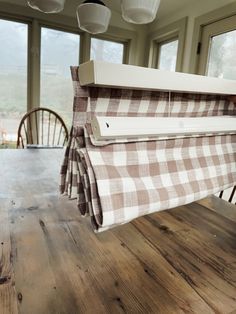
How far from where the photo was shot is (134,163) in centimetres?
51

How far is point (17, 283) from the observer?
45 cm

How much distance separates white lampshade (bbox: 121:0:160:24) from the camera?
1000 mm

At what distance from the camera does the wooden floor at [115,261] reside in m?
0.42

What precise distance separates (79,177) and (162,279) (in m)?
0.26

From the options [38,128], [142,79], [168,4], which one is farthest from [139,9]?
[38,128]

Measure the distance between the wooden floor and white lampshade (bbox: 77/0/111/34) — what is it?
0.87 metres

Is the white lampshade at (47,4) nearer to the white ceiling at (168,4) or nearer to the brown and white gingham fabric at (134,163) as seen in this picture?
the brown and white gingham fabric at (134,163)

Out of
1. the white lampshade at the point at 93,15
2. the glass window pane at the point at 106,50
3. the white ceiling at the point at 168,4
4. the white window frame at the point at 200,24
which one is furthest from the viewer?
the glass window pane at the point at 106,50

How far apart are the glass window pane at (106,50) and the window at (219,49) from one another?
3.76 feet

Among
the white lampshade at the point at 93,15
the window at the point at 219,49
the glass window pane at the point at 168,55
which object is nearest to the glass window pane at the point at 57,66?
the glass window pane at the point at 168,55

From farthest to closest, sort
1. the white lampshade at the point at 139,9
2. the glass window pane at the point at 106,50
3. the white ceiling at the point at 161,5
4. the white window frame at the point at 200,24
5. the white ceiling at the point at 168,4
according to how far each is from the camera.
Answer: the glass window pane at the point at 106,50 < the white ceiling at the point at 161,5 < the white ceiling at the point at 168,4 < the white window frame at the point at 200,24 < the white lampshade at the point at 139,9

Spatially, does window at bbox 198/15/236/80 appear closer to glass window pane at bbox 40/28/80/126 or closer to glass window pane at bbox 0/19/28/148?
glass window pane at bbox 40/28/80/126

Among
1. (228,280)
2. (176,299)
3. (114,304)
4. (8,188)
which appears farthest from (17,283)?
(8,188)

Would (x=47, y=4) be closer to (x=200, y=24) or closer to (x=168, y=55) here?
(x=200, y=24)
